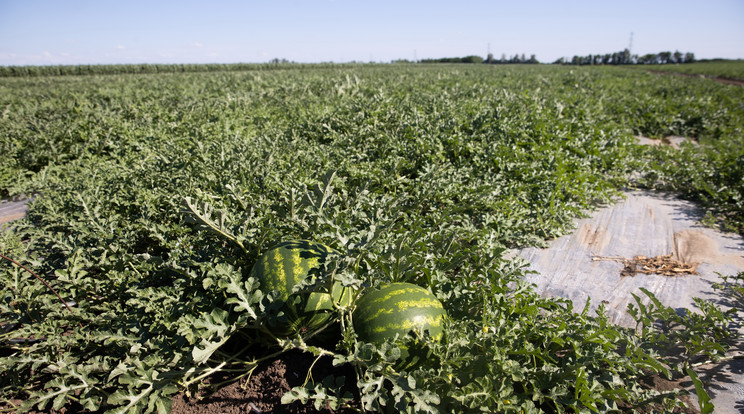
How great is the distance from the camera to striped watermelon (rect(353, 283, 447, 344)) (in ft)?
7.82

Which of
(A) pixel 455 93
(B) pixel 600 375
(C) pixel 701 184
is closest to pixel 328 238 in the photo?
(B) pixel 600 375

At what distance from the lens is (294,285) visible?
94.0 inches

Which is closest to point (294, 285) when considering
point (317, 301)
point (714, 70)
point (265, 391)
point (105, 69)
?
point (317, 301)

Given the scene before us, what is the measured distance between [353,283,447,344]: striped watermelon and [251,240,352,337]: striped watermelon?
0.19 meters

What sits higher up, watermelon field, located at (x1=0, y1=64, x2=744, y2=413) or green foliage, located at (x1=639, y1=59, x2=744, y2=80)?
green foliage, located at (x1=639, y1=59, x2=744, y2=80)

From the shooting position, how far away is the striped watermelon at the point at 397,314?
2385mm

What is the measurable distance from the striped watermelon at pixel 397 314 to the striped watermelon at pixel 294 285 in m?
0.19

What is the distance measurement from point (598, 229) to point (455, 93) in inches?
335

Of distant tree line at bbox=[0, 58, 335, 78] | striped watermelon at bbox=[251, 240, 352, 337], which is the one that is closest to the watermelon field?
striped watermelon at bbox=[251, 240, 352, 337]

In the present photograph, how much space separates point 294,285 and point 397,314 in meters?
0.69

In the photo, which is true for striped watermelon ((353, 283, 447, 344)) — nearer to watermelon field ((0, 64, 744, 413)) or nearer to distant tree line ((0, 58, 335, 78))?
watermelon field ((0, 64, 744, 413))

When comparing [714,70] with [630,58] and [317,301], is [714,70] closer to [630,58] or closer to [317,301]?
[630,58]

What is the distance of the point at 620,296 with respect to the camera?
143 inches

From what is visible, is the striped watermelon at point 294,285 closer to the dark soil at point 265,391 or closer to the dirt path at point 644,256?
the dark soil at point 265,391
